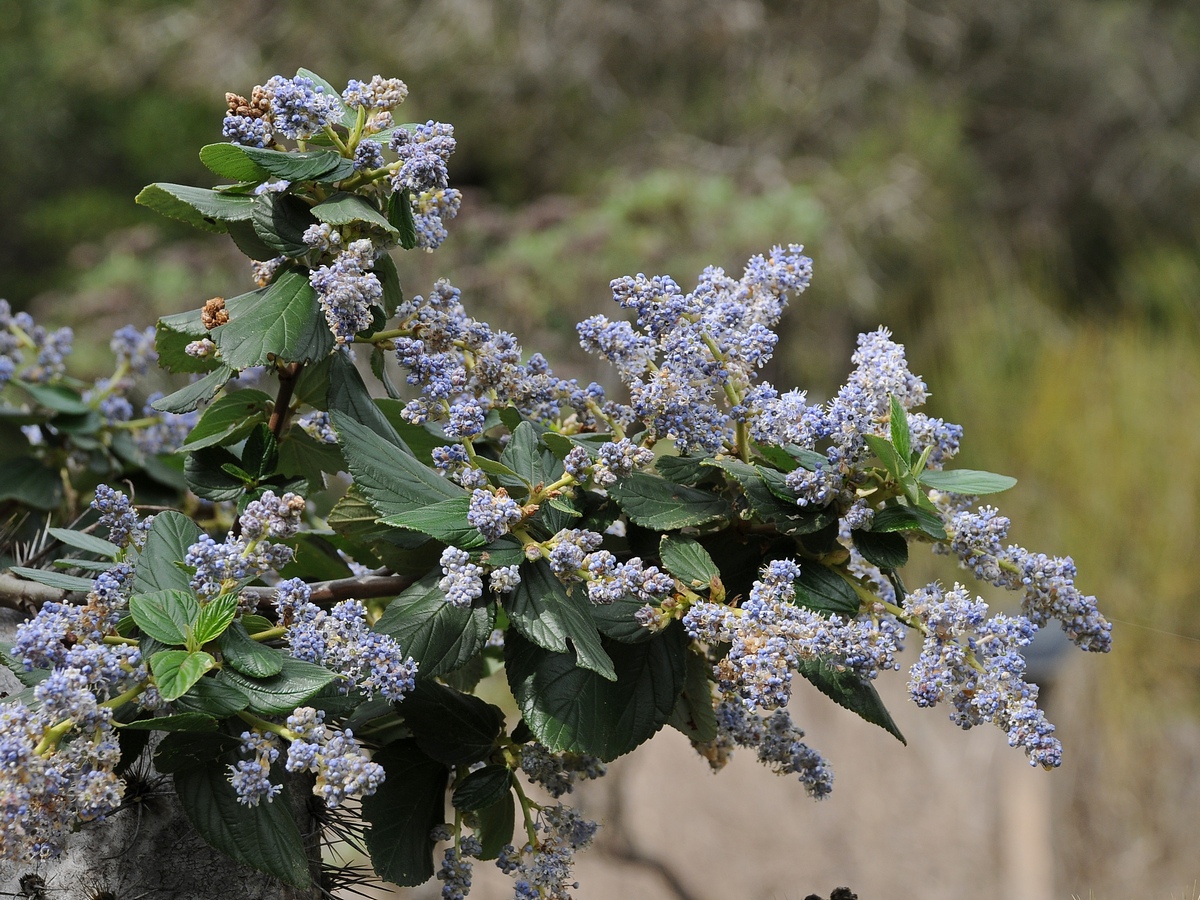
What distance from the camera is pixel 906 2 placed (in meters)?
6.00

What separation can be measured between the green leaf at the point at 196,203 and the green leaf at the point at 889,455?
0.32 metres

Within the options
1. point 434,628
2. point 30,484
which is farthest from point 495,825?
point 30,484

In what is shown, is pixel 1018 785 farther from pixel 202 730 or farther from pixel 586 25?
pixel 586 25

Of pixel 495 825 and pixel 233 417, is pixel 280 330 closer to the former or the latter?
pixel 233 417

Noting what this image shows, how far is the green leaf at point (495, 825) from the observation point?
616 millimetres

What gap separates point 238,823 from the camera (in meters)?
0.50

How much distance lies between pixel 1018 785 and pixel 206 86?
188 inches

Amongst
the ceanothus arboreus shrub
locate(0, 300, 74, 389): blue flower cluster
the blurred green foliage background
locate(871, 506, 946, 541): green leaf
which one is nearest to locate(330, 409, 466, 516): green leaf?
the ceanothus arboreus shrub

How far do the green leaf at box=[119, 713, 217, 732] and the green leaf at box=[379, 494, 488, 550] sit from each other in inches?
4.3

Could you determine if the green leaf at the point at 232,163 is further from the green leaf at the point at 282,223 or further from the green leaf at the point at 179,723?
the green leaf at the point at 179,723

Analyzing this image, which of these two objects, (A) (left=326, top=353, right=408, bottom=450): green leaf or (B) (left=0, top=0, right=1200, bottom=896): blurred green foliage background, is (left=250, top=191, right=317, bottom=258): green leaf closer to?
(A) (left=326, top=353, right=408, bottom=450): green leaf

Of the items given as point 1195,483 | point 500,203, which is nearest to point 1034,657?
point 1195,483

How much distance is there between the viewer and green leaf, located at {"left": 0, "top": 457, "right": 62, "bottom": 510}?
2.73ft

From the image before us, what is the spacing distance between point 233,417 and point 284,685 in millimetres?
222
